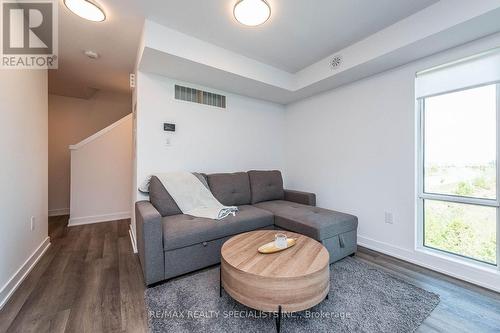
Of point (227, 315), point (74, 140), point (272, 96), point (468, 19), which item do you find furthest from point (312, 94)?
point (74, 140)

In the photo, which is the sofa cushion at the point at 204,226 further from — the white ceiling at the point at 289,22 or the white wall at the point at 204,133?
the white ceiling at the point at 289,22

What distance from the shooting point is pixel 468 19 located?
65.4 inches

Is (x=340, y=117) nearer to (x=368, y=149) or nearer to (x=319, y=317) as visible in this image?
(x=368, y=149)

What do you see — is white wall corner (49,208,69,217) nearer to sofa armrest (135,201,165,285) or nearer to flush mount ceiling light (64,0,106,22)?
sofa armrest (135,201,165,285)

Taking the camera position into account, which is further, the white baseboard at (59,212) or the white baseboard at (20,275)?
the white baseboard at (59,212)

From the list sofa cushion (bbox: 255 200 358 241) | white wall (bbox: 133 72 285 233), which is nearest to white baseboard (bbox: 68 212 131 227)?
white wall (bbox: 133 72 285 233)

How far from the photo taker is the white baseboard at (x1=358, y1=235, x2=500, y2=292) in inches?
72.0

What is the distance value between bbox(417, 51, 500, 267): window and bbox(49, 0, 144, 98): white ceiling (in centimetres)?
311

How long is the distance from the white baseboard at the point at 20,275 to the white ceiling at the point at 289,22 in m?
2.60

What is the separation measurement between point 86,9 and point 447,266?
4183 millimetres

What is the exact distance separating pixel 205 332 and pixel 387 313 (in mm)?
1306

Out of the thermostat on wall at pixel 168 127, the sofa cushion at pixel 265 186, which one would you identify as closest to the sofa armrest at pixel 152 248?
the thermostat on wall at pixel 168 127

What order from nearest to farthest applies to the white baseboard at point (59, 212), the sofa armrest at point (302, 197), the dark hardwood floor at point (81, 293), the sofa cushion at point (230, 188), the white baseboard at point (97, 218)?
the dark hardwood floor at point (81, 293) < the sofa cushion at point (230, 188) < the sofa armrest at point (302, 197) < the white baseboard at point (97, 218) < the white baseboard at point (59, 212)

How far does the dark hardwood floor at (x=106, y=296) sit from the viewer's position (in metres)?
1.42
